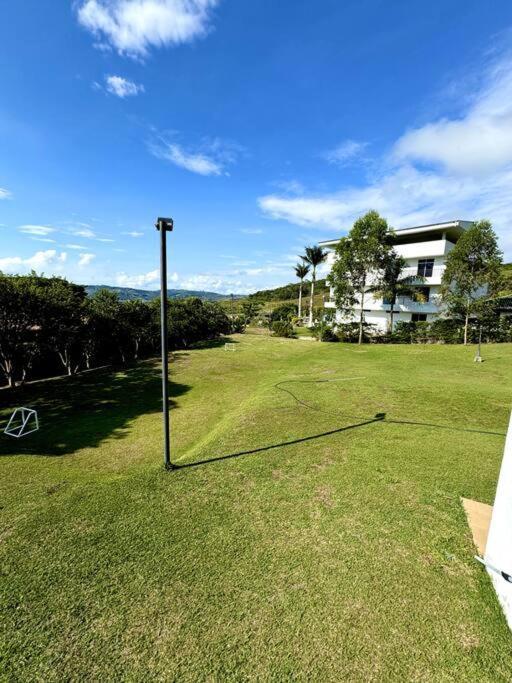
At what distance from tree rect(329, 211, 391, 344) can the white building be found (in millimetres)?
2973

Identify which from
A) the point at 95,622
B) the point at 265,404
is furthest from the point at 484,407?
the point at 95,622

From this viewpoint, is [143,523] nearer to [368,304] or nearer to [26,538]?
Answer: [26,538]

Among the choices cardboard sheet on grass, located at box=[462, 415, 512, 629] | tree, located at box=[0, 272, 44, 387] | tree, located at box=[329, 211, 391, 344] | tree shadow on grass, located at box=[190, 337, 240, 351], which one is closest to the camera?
cardboard sheet on grass, located at box=[462, 415, 512, 629]

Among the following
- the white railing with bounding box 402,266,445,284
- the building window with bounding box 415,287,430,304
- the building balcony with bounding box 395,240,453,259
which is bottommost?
the building window with bounding box 415,287,430,304

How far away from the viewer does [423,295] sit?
2866cm

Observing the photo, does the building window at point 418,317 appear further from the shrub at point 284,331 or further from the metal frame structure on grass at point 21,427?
the metal frame structure on grass at point 21,427

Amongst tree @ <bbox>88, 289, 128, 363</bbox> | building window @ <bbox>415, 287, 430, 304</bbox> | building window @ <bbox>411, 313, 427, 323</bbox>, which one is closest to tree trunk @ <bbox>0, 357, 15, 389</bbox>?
tree @ <bbox>88, 289, 128, 363</bbox>

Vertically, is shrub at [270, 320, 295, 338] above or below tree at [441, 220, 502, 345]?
below

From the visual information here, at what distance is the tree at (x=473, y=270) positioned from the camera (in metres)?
21.7

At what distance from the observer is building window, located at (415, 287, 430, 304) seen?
28.4 m

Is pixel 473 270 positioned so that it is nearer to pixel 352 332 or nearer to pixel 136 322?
pixel 352 332

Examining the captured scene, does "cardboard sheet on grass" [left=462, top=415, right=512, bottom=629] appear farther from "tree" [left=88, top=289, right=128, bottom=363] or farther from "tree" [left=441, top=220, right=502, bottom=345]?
"tree" [left=441, top=220, right=502, bottom=345]

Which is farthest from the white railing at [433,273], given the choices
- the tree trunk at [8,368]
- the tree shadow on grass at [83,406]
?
the tree trunk at [8,368]

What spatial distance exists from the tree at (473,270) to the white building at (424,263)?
313 centimetres
